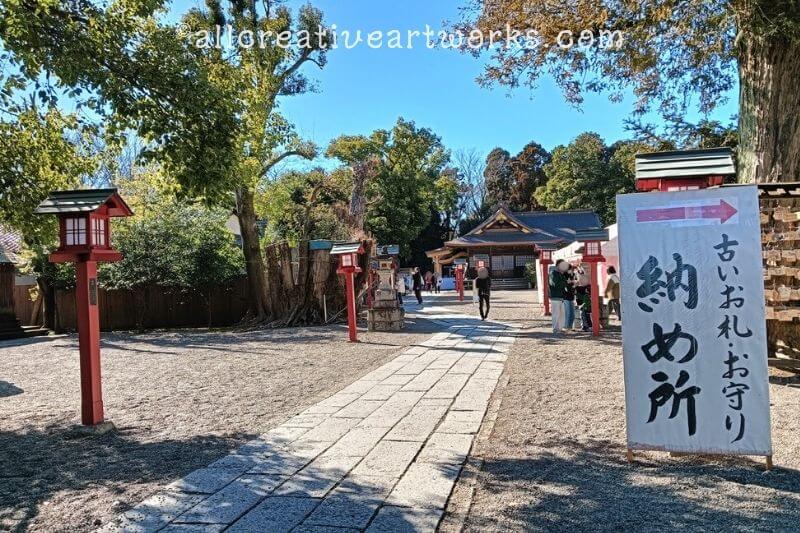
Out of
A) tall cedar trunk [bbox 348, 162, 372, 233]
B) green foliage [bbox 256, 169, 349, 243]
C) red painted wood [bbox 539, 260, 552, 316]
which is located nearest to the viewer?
red painted wood [bbox 539, 260, 552, 316]

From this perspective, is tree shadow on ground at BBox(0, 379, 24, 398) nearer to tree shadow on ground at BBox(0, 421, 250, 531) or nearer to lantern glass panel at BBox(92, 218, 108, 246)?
tree shadow on ground at BBox(0, 421, 250, 531)

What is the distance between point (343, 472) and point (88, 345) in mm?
3113

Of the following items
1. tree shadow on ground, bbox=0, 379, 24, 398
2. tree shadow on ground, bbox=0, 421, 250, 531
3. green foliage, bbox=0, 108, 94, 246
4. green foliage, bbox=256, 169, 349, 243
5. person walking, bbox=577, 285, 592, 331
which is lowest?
tree shadow on ground, bbox=0, 379, 24, 398

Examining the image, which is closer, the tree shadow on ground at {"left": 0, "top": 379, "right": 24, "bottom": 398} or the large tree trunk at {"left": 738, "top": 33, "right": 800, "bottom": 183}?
the large tree trunk at {"left": 738, "top": 33, "right": 800, "bottom": 183}

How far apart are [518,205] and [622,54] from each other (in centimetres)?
4776

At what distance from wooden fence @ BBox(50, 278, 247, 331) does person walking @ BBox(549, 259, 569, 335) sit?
11300 mm

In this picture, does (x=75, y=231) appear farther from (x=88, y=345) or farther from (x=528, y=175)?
(x=528, y=175)

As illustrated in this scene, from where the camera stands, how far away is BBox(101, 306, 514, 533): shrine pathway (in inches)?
133

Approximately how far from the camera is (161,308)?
1947 centimetres

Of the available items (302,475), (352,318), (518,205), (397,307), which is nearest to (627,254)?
(302,475)

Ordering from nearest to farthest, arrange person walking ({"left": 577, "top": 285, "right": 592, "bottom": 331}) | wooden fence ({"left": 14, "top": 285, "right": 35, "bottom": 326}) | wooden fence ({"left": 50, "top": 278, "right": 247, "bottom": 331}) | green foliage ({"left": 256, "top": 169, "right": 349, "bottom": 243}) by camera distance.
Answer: person walking ({"left": 577, "top": 285, "right": 592, "bottom": 331}) → wooden fence ({"left": 50, "top": 278, "right": 247, "bottom": 331}) → wooden fence ({"left": 14, "top": 285, "right": 35, "bottom": 326}) → green foliage ({"left": 256, "top": 169, "right": 349, "bottom": 243})

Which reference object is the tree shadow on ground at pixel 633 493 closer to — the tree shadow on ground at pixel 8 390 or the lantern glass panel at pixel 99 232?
the lantern glass panel at pixel 99 232

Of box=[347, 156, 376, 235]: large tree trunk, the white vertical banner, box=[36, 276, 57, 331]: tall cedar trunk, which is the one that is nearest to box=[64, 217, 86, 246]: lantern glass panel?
the white vertical banner

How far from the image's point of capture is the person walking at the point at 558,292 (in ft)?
40.1
